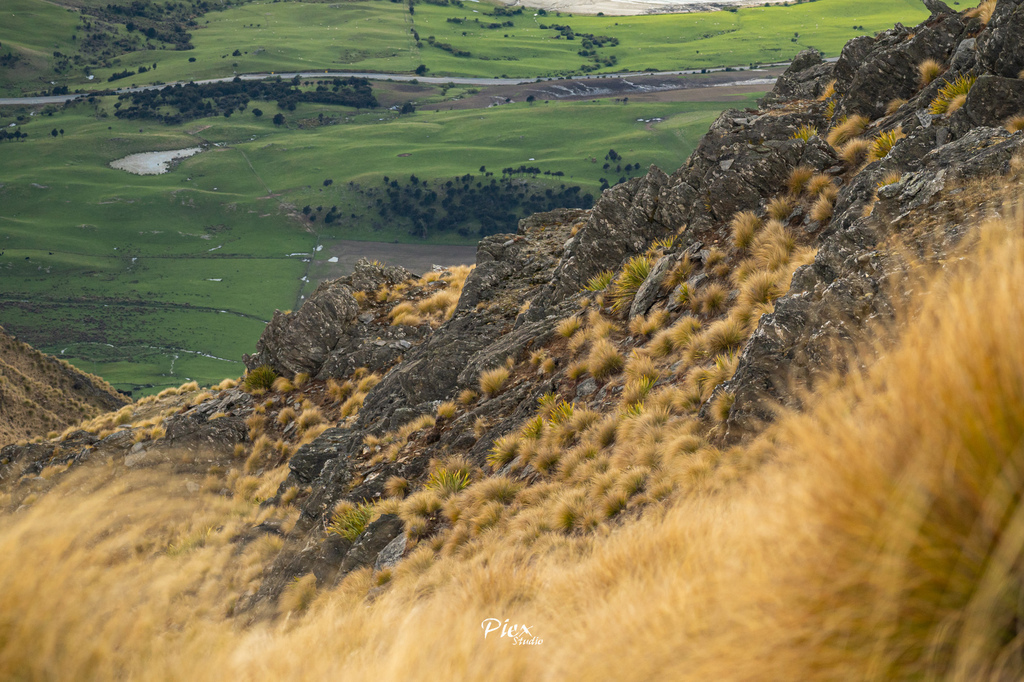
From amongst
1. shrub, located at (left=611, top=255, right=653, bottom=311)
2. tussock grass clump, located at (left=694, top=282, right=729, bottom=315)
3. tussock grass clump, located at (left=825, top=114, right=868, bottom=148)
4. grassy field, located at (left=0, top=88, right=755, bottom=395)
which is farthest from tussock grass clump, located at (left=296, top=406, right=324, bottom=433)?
grassy field, located at (left=0, top=88, right=755, bottom=395)

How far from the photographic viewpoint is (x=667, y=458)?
24.7 ft

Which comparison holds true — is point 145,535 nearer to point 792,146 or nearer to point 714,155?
point 714,155

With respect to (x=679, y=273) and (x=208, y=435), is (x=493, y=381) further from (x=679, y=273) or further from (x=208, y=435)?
(x=208, y=435)

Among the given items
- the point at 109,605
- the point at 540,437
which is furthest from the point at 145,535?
the point at 109,605

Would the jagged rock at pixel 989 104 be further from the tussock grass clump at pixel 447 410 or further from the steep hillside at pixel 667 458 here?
the tussock grass clump at pixel 447 410

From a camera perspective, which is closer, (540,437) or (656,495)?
(656,495)

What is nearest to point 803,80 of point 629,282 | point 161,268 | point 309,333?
point 629,282

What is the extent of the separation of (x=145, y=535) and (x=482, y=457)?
10336mm

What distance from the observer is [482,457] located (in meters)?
11.7

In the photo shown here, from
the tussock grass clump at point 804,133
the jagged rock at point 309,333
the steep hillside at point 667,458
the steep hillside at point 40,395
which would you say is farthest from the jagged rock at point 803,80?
the steep hillside at point 40,395

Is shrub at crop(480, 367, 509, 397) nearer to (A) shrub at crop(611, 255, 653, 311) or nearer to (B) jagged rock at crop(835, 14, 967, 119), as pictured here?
(A) shrub at crop(611, 255, 653, 311)

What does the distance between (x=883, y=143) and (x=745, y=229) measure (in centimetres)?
317

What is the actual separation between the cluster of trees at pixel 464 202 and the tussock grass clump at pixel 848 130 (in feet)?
567

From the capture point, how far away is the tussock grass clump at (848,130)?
48.1 feet
